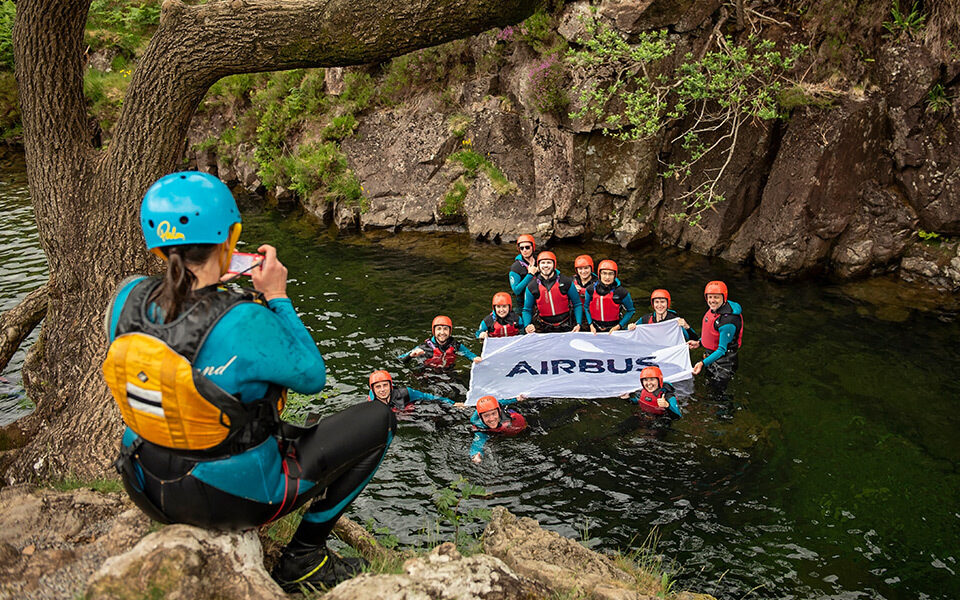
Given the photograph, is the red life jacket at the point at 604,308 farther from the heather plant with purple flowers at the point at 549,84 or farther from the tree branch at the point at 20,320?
the tree branch at the point at 20,320

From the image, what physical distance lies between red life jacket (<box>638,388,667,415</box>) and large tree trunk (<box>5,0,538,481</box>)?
6.13 metres

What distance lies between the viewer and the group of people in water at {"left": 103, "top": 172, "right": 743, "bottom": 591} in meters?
3.12

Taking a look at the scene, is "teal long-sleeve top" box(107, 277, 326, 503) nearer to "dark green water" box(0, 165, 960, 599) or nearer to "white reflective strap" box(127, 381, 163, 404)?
"white reflective strap" box(127, 381, 163, 404)

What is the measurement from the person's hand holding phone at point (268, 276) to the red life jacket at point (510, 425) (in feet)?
20.6

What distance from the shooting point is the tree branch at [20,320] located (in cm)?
709

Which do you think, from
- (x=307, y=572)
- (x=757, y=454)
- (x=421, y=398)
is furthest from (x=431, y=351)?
(x=307, y=572)

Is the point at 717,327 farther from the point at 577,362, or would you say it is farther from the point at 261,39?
the point at 261,39

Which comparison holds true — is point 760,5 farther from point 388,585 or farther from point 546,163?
point 388,585

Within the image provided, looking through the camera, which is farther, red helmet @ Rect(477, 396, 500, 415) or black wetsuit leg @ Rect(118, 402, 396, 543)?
red helmet @ Rect(477, 396, 500, 415)

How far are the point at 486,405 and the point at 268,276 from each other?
237 inches

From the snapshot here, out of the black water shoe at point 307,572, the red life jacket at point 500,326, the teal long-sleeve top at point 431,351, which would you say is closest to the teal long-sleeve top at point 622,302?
the red life jacket at point 500,326

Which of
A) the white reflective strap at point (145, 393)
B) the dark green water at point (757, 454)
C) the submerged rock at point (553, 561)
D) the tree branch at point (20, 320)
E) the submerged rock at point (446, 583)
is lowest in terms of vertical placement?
the dark green water at point (757, 454)

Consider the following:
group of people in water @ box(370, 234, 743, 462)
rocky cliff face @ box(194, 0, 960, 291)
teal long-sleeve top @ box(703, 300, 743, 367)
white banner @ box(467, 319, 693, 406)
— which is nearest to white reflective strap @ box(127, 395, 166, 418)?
group of people in water @ box(370, 234, 743, 462)

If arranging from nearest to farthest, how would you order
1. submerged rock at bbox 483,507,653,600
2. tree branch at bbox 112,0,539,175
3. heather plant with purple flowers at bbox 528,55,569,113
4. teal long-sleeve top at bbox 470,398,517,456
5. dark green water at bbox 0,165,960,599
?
1. submerged rock at bbox 483,507,653,600
2. tree branch at bbox 112,0,539,175
3. dark green water at bbox 0,165,960,599
4. teal long-sleeve top at bbox 470,398,517,456
5. heather plant with purple flowers at bbox 528,55,569,113
